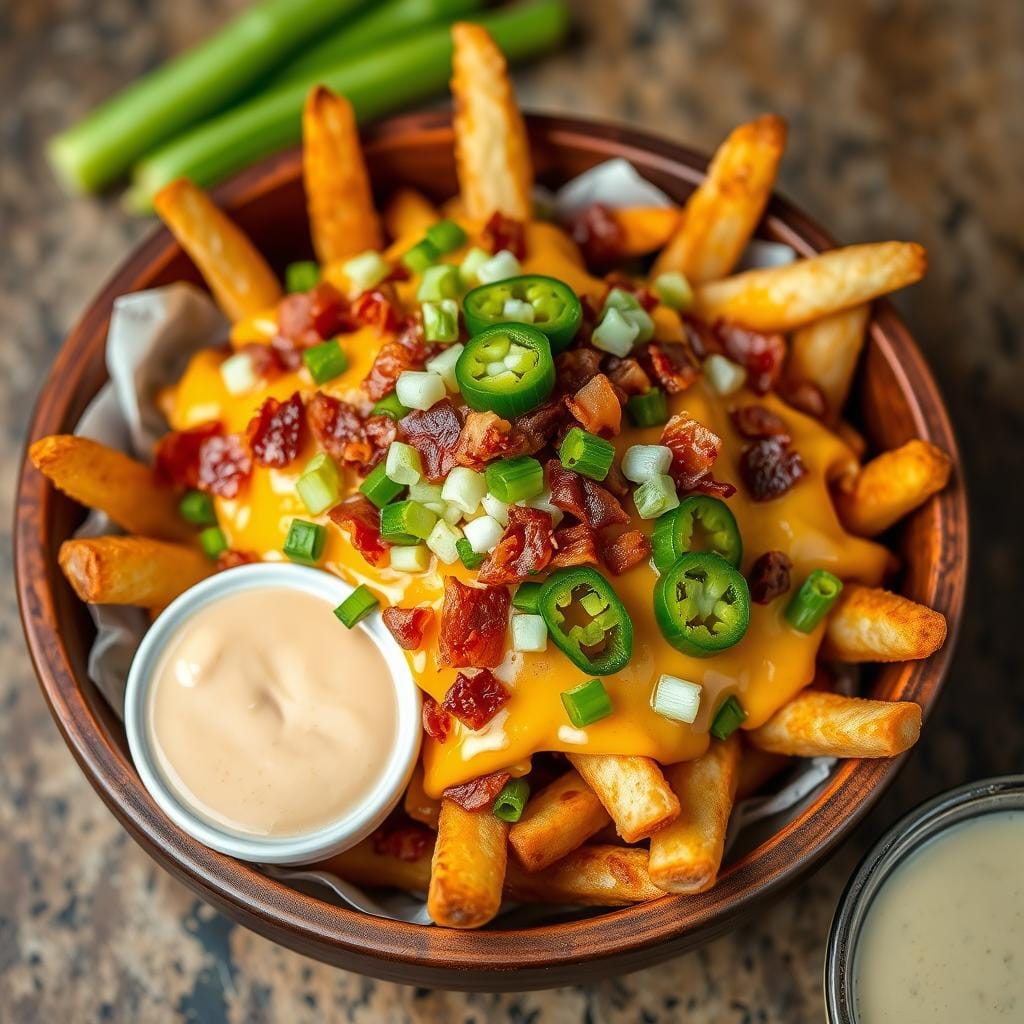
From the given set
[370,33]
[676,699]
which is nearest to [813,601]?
[676,699]

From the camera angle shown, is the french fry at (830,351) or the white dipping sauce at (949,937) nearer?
the white dipping sauce at (949,937)

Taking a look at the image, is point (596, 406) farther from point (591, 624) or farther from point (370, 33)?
point (370, 33)

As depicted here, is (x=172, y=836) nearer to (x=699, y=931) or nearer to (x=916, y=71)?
(x=699, y=931)

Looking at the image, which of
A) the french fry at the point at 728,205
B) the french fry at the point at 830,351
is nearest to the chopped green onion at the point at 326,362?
the french fry at the point at 728,205

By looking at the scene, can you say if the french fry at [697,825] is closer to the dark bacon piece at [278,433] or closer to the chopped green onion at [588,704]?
the chopped green onion at [588,704]

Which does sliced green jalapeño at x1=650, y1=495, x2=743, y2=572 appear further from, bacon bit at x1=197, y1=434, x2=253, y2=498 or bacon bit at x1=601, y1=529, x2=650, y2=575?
bacon bit at x1=197, y1=434, x2=253, y2=498

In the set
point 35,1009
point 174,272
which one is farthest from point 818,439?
point 35,1009

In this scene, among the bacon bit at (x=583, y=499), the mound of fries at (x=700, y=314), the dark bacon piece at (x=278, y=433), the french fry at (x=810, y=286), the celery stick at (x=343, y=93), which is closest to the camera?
the mound of fries at (x=700, y=314)

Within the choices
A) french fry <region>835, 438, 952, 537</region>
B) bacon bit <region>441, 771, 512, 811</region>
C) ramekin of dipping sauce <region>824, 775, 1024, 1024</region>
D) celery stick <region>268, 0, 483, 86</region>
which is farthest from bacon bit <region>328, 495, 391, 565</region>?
celery stick <region>268, 0, 483, 86</region>
